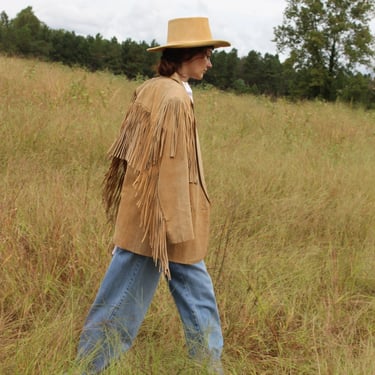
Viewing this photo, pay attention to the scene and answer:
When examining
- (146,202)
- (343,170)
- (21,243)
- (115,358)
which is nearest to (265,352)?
(115,358)

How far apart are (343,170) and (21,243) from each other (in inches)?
150

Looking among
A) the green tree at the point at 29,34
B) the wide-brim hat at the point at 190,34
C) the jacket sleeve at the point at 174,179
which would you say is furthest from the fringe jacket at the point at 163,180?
the green tree at the point at 29,34

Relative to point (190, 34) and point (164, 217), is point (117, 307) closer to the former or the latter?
point (164, 217)

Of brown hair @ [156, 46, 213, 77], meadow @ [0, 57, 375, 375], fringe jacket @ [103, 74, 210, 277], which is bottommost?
meadow @ [0, 57, 375, 375]

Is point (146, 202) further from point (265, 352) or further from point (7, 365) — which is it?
point (265, 352)

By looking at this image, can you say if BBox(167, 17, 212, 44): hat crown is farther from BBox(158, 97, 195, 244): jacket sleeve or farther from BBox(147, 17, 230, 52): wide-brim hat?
BBox(158, 97, 195, 244): jacket sleeve

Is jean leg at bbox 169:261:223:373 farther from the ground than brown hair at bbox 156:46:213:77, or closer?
closer

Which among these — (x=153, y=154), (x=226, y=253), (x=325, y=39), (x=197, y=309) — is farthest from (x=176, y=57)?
(x=325, y=39)

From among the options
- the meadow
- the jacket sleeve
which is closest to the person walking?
the jacket sleeve

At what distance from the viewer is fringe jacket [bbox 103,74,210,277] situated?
205 cm

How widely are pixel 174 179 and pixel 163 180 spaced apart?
41 millimetres

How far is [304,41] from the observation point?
102ft

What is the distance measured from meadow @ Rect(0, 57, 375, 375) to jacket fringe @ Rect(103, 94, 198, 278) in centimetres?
54

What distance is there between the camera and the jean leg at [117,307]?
2.21m
